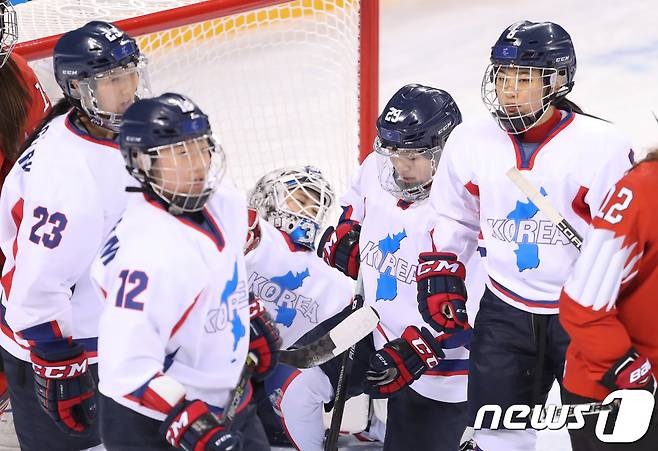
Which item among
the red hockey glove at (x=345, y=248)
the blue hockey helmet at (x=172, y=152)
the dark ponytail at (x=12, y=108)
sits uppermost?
the blue hockey helmet at (x=172, y=152)

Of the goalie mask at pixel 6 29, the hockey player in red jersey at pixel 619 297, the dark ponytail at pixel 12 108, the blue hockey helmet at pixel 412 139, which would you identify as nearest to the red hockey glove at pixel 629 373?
the hockey player in red jersey at pixel 619 297

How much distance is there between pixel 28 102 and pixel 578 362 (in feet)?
5.23

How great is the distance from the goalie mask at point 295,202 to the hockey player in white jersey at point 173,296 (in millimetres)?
905

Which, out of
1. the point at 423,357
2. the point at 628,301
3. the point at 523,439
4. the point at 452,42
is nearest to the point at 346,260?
the point at 423,357

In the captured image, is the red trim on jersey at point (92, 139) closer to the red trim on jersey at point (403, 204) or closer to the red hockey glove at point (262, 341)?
the red hockey glove at point (262, 341)

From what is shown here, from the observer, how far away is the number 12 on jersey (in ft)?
5.93

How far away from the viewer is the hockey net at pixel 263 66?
12.4 feet

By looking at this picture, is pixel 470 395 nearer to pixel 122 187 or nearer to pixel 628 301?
pixel 628 301

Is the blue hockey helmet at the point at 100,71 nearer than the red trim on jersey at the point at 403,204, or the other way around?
the blue hockey helmet at the point at 100,71

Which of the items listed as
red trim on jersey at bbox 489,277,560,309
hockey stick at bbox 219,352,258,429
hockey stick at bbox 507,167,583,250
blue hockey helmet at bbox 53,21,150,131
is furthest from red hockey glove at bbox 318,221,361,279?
hockey stick at bbox 219,352,258,429

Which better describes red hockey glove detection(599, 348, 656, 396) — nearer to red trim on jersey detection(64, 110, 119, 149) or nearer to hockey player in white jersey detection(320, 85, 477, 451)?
hockey player in white jersey detection(320, 85, 477, 451)

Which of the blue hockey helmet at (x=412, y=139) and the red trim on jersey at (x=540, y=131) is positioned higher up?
the red trim on jersey at (x=540, y=131)

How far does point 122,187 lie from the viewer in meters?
2.31

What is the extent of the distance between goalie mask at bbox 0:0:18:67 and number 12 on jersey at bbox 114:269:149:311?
1.17m
